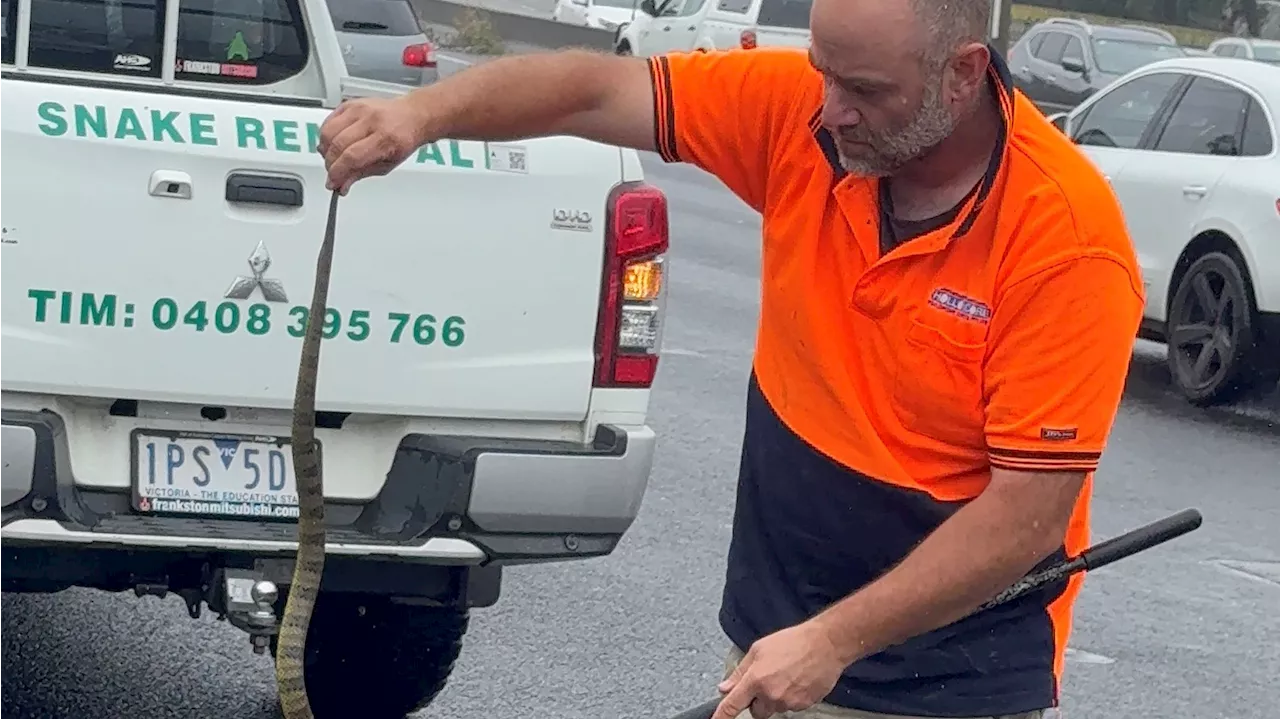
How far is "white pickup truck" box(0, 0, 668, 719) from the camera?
14.5 ft

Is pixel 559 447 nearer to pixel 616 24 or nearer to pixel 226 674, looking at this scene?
pixel 226 674

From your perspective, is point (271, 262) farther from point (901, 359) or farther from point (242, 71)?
point (901, 359)

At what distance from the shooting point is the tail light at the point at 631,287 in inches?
189

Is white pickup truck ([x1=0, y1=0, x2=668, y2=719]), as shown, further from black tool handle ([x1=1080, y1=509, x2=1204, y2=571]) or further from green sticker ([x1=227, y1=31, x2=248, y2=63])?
black tool handle ([x1=1080, y1=509, x2=1204, y2=571])

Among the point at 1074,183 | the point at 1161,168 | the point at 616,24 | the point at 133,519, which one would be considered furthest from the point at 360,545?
the point at 616,24

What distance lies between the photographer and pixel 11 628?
616 centimetres

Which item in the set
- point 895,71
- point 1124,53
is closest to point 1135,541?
point 895,71

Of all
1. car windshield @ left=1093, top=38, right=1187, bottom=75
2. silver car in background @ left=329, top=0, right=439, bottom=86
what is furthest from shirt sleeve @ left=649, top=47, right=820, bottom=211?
car windshield @ left=1093, top=38, right=1187, bottom=75

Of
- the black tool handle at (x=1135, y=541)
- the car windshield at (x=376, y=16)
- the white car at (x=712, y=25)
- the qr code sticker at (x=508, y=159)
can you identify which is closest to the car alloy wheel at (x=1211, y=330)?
the qr code sticker at (x=508, y=159)

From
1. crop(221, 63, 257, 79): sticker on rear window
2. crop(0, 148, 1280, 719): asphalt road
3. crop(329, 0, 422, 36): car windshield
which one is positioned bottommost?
crop(329, 0, 422, 36): car windshield

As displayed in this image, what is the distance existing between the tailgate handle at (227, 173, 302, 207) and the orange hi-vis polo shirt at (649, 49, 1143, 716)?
1.52 meters

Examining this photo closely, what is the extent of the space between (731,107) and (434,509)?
180 cm

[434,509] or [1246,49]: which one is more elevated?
[434,509]

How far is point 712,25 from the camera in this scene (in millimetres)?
28969
